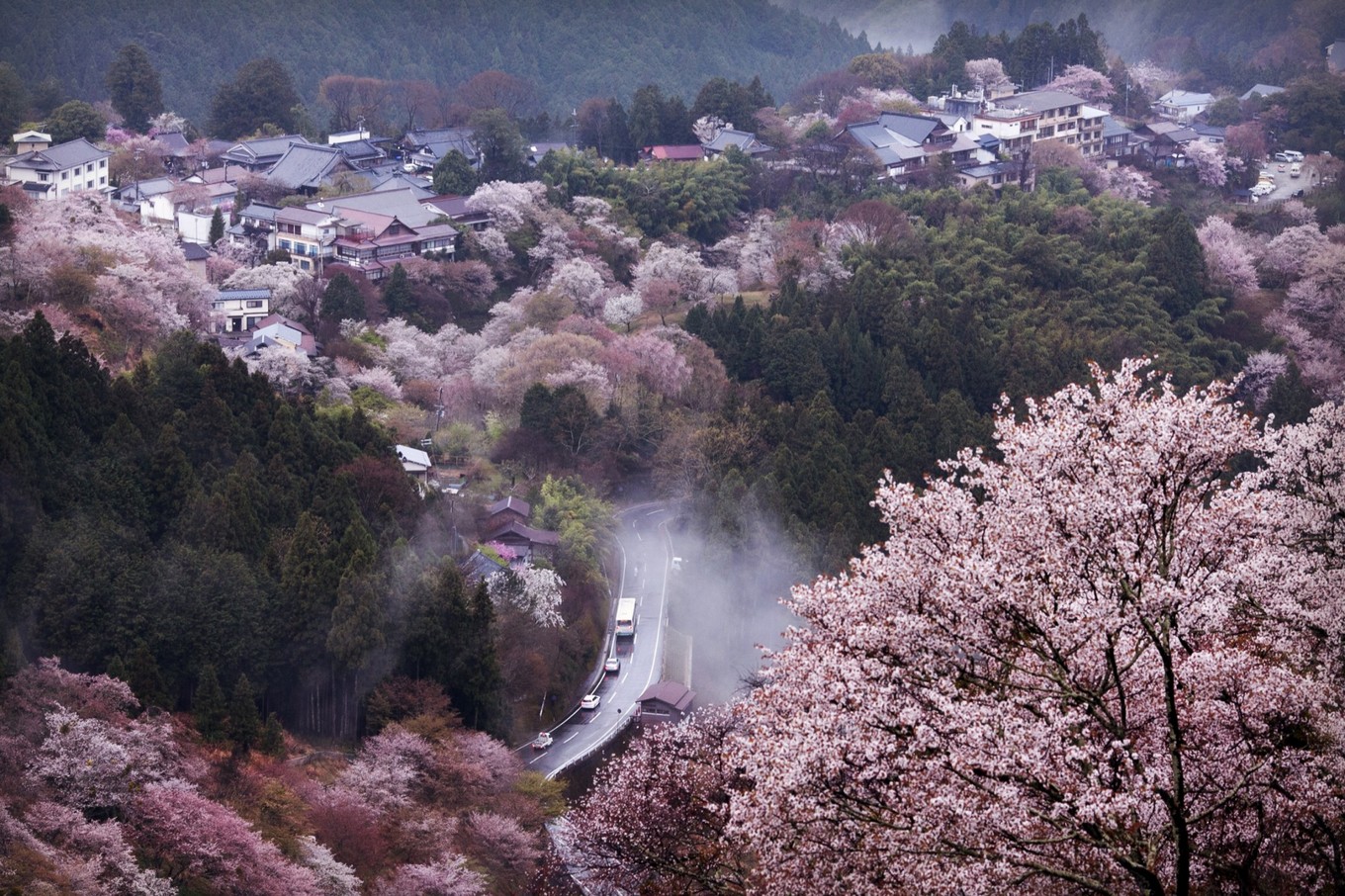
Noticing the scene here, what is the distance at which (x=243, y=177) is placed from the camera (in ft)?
115

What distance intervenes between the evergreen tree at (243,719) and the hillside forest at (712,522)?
28 millimetres

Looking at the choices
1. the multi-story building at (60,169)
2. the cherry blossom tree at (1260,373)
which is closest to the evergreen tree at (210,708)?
the multi-story building at (60,169)

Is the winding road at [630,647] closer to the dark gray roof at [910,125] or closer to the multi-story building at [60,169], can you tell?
the multi-story building at [60,169]

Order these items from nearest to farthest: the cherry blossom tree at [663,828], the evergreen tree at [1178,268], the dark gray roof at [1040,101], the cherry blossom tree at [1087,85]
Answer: the cherry blossom tree at [663,828] < the evergreen tree at [1178,268] < the dark gray roof at [1040,101] < the cherry blossom tree at [1087,85]

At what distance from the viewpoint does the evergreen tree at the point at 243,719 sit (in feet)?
48.4

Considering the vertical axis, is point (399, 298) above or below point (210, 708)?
below

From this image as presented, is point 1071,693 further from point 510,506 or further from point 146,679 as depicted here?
point 510,506

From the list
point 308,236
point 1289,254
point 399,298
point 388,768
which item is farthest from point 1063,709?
point 1289,254

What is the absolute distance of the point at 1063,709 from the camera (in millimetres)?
6730

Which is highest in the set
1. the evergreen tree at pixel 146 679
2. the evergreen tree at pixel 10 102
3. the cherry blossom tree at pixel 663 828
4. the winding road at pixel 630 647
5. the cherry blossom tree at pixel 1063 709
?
the cherry blossom tree at pixel 1063 709

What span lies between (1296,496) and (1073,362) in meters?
20.6

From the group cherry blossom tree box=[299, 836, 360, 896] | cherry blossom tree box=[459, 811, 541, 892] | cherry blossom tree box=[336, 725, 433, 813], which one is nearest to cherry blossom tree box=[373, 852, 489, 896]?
cherry blossom tree box=[299, 836, 360, 896]

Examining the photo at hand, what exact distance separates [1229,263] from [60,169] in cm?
2561

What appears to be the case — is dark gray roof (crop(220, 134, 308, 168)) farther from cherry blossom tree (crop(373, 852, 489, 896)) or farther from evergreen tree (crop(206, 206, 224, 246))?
cherry blossom tree (crop(373, 852, 489, 896))
